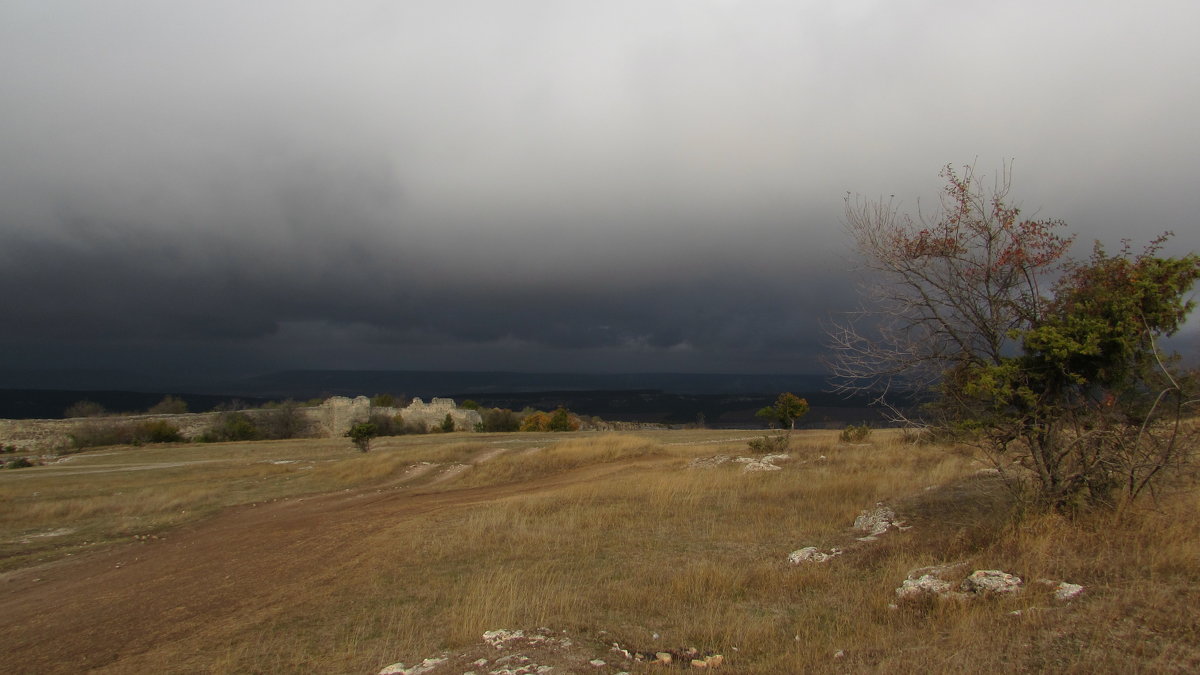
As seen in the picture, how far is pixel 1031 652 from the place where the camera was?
5121 millimetres

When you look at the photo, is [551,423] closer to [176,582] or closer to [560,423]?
[560,423]

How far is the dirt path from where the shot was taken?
326 inches

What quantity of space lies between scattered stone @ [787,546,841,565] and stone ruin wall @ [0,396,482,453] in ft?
211

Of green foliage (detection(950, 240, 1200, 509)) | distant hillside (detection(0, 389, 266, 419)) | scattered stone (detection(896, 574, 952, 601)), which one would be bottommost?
distant hillside (detection(0, 389, 266, 419))

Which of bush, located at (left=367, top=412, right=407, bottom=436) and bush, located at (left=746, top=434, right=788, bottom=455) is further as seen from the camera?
bush, located at (left=367, top=412, right=407, bottom=436)

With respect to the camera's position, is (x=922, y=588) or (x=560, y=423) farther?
(x=560, y=423)

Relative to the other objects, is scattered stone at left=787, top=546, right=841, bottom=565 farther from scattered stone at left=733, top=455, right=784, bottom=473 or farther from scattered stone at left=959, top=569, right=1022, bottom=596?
scattered stone at left=733, top=455, right=784, bottom=473

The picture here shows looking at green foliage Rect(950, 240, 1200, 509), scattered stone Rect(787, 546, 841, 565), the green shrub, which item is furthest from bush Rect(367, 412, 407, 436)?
green foliage Rect(950, 240, 1200, 509)

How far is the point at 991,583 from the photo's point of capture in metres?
6.68

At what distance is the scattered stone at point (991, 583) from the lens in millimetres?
6508

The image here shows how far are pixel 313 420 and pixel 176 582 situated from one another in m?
69.2

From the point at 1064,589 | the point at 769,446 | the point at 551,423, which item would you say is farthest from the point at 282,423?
the point at 1064,589

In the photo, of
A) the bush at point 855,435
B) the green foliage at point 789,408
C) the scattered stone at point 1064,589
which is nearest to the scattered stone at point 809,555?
the scattered stone at point 1064,589

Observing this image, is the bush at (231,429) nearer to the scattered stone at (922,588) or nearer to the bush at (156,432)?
the bush at (156,432)
